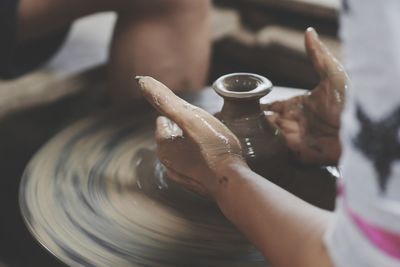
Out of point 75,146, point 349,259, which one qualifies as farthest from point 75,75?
point 349,259

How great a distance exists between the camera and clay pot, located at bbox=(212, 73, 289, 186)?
1.21m

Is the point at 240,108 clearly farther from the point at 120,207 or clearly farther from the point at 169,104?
the point at 120,207

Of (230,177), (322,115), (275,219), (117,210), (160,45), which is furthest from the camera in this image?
(160,45)

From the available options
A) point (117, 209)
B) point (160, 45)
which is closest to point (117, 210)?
point (117, 209)

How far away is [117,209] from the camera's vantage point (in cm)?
121

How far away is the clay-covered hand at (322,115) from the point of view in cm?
128

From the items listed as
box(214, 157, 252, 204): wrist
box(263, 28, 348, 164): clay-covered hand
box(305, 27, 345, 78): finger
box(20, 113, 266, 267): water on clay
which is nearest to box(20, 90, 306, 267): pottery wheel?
box(20, 113, 266, 267): water on clay

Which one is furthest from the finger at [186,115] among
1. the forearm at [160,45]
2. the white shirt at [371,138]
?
the forearm at [160,45]

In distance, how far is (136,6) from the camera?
1.82 meters

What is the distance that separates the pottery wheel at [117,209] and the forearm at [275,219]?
0.13m

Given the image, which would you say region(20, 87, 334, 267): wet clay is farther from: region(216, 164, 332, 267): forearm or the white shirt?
the white shirt

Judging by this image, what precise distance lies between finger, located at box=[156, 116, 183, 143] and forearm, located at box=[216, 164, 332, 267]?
211 mm

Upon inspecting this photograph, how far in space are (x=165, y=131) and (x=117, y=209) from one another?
158mm

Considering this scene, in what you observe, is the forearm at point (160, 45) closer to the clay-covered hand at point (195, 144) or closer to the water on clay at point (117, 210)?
the water on clay at point (117, 210)
